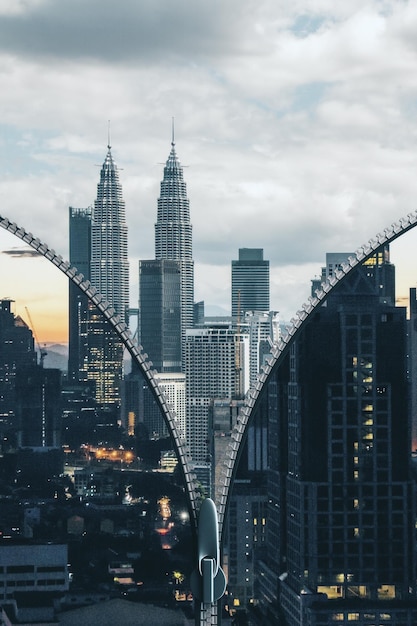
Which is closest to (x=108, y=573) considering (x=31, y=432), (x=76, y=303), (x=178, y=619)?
(x=178, y=619)

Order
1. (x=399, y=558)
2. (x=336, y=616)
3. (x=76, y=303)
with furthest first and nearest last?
(x=76, y=303), (x=399, y=558), (x=336, y=616)

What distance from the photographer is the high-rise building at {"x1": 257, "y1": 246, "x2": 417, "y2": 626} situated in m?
30.3

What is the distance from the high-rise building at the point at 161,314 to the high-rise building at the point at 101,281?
1.14 metres

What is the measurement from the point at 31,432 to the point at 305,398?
41.3ft

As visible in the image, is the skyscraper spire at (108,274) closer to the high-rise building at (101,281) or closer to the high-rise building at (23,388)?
the high-rise building at (101,281)

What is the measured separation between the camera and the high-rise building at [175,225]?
257 ft

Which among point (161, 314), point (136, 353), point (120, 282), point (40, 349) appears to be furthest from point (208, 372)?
point (136, 353)

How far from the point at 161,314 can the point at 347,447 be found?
1266 inches

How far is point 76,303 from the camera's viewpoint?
46000 millimetres

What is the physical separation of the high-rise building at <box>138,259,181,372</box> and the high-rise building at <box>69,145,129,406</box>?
3.74ft

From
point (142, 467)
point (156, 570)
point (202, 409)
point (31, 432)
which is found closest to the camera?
point (156, 570)

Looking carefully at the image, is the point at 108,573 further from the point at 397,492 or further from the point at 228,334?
the point at 228,334

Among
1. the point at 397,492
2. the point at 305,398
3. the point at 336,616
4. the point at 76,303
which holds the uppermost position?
the point at 76,303

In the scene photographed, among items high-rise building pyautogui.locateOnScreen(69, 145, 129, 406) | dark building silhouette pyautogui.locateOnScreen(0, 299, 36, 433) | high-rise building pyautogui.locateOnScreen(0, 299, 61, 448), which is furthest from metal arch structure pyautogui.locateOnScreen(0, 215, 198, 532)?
dark building silhouette pyautogui.locateOnScreen(0, 299, 36, 433)
